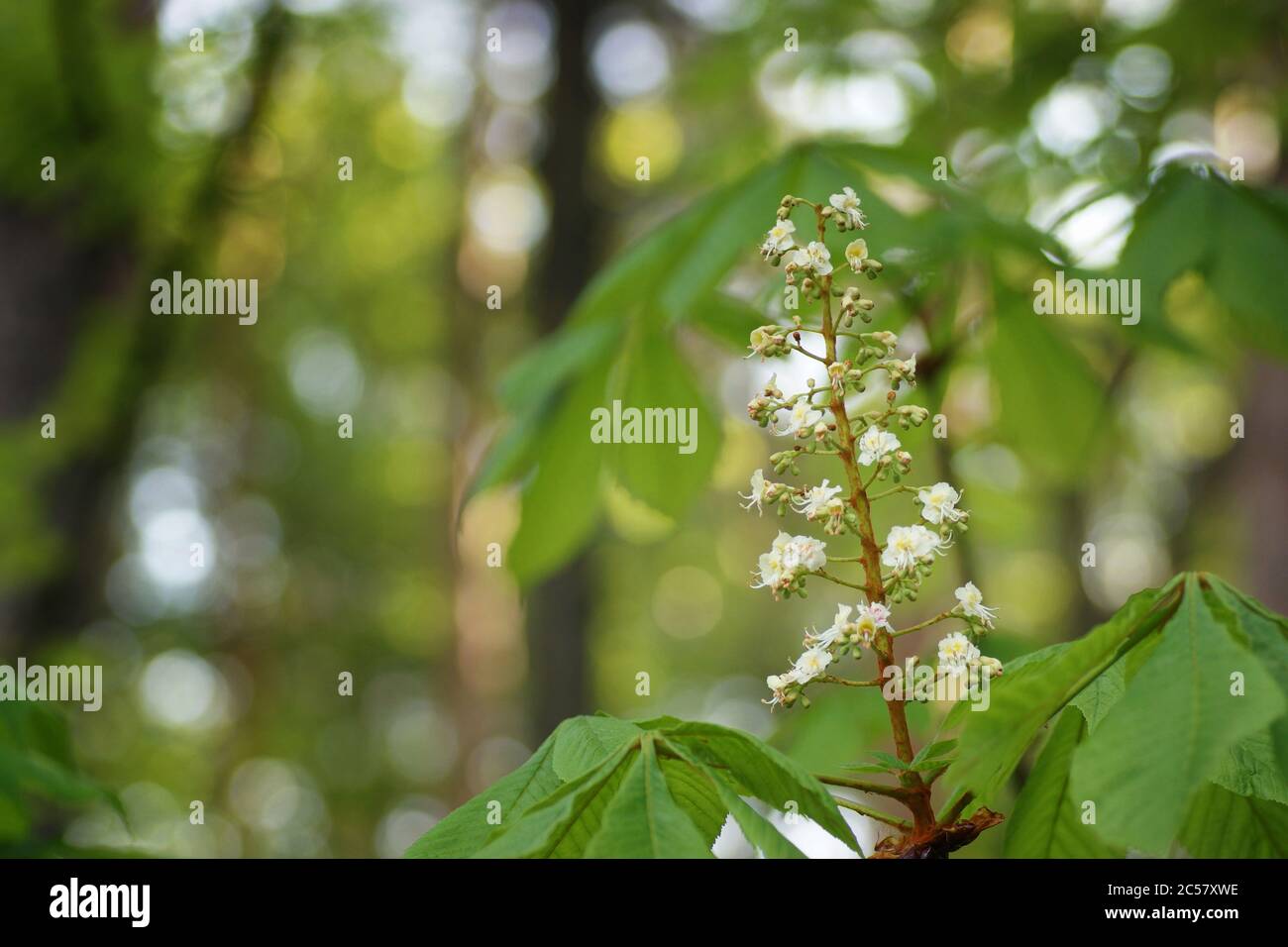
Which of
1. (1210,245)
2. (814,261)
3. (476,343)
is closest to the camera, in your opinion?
(814,261)

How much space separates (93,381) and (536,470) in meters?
3.65

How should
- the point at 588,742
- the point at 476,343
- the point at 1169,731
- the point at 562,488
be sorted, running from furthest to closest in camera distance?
the point at 476,343
the point at 562,488
the point at 588,742
the point at 1169,731

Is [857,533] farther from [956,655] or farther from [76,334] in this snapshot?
[76,334]

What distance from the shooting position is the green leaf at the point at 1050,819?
1155 mm

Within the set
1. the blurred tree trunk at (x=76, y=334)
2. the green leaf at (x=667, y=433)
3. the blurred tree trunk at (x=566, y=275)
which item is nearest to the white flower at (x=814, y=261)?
the green leaf at (x=667, y=433)

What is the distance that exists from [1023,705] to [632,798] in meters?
0.37

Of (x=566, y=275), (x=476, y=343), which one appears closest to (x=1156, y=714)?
(x=566, y=275)

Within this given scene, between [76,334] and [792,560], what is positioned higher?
[76,334]

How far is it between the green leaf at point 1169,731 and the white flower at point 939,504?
0.26 meters

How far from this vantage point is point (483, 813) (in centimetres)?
111

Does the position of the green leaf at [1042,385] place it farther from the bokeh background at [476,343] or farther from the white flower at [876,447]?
the white flower at [876,447]

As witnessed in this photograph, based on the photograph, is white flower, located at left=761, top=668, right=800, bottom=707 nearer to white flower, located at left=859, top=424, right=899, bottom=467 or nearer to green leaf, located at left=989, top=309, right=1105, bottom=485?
white flower, located at left=859, top=424, right=899, bottom=467
